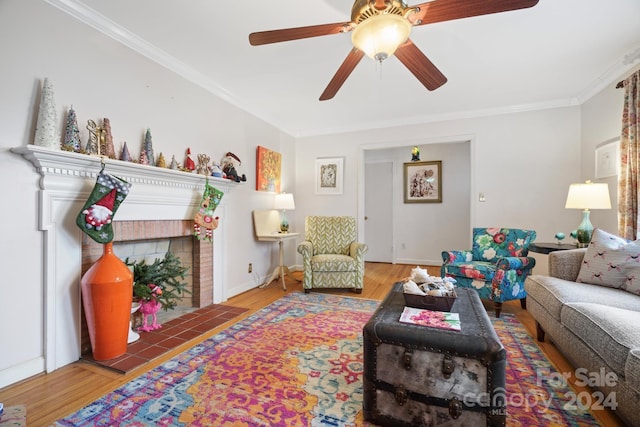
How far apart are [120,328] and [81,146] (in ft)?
4.13

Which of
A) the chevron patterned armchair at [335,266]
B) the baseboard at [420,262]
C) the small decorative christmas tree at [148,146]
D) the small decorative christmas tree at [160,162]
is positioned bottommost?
A: the baseboard at [420,262]

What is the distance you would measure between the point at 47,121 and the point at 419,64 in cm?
226

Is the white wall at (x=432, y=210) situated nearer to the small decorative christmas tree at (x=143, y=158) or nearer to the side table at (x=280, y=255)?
the side table at (x=280, y=255)

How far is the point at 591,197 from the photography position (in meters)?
2.55

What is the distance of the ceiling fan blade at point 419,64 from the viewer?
5.14 ft

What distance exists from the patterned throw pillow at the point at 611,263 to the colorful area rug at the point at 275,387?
654mm

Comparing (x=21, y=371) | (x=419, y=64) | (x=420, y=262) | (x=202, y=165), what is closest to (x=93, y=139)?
(x=202, y=165)

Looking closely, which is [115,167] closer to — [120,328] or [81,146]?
[81,146]

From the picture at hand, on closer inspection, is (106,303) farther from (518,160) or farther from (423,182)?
(423,182)

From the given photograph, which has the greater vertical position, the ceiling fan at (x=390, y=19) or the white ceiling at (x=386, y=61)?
the white ceiling at (x=386, y=61)

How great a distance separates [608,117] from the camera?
287 cm

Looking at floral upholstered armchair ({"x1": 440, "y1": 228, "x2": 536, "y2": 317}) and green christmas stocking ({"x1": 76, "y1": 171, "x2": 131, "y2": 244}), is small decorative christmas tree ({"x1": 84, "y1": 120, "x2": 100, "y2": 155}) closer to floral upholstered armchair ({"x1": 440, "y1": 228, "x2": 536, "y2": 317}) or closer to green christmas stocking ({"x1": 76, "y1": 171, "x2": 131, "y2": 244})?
green christmas stocking ({"x1": 76, "y1": 171, "x2": 131, "y2": 244})

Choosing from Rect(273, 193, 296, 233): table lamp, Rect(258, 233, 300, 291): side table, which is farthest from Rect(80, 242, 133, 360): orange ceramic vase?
Rect(273, 193, 296, 233): table lamp

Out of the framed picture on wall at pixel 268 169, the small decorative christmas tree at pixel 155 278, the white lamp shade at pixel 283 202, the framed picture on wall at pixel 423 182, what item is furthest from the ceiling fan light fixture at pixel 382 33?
the framed picture on wall at pixel 423 182
